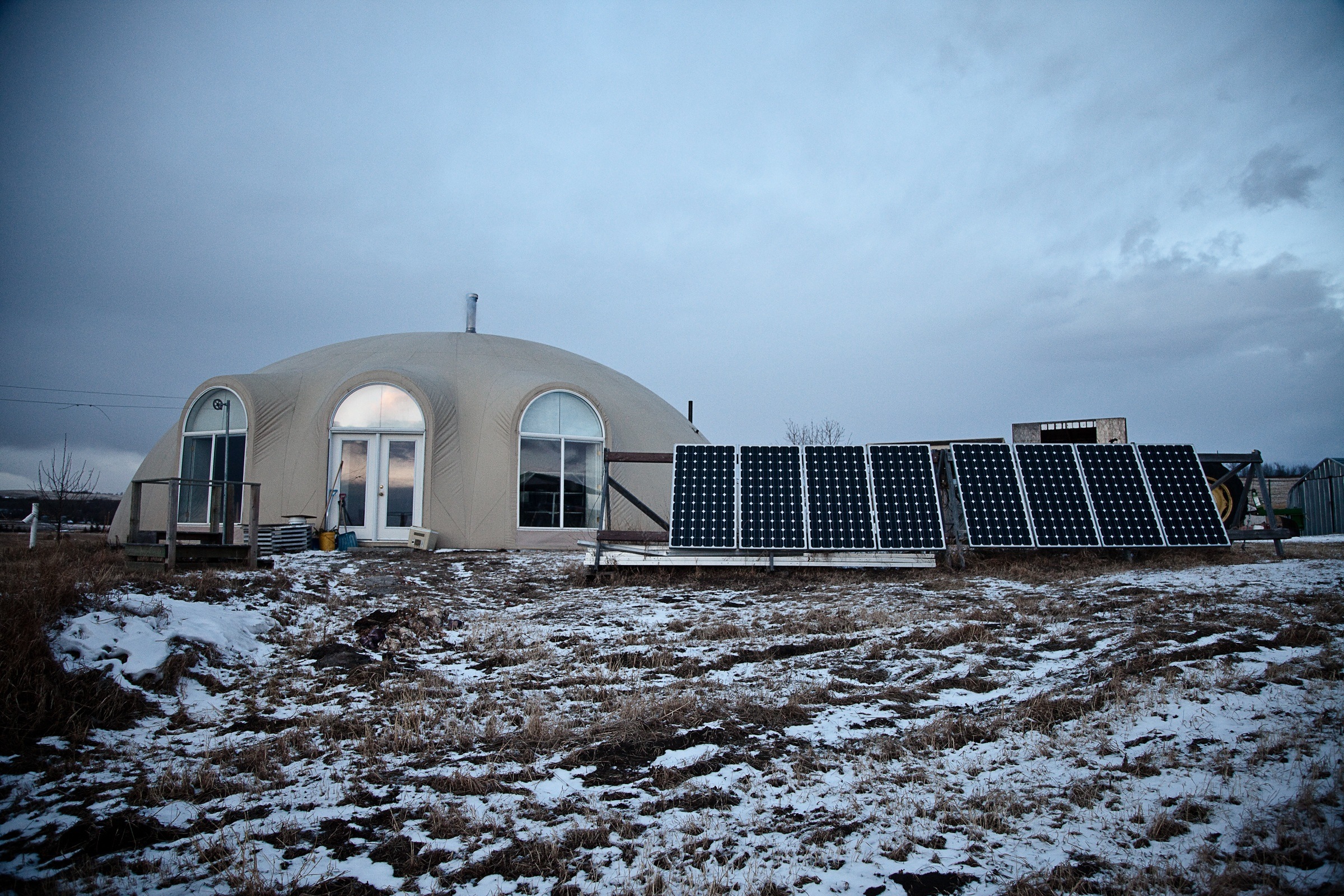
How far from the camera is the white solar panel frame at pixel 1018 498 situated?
11000mm

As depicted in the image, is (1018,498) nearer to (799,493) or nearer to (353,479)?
(799,493)

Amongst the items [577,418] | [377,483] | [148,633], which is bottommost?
[148,633]

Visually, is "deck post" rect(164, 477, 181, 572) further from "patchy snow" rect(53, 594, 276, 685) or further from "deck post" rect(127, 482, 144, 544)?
"patchy snow" rect(53, 594, 276, 685)

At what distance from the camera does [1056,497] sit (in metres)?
11.8

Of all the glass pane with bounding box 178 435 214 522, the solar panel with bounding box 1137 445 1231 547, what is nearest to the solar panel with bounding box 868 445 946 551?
the solar panel with bounding box 1137 445 1231 547

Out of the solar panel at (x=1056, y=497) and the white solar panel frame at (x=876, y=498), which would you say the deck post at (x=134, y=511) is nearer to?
the white solar panel frame at (x=876, y=498)

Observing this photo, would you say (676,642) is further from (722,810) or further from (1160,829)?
(1160,829)

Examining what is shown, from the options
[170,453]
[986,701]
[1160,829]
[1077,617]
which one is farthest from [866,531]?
[170,453]

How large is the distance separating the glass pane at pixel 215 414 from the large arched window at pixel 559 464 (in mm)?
7106

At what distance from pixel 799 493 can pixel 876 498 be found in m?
1.29

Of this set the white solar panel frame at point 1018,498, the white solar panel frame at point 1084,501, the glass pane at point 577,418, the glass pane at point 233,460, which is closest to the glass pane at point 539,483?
the glass pane at point 577,418

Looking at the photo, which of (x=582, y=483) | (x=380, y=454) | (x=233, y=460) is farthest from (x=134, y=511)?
(x=582, y=483)

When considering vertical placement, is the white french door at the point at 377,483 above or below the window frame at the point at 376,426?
below

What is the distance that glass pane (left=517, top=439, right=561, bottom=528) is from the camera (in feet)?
56.4
